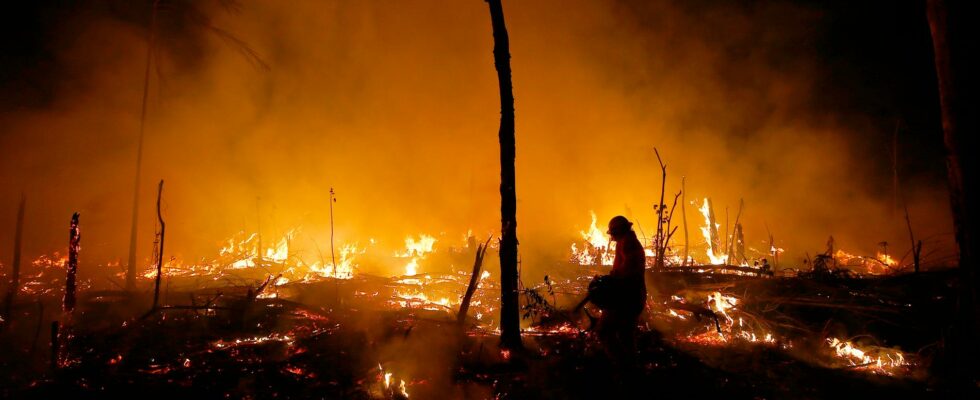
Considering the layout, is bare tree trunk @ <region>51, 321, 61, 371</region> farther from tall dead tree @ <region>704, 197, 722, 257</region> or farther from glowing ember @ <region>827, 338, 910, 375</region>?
tall dead tree @ <region>704, 197, 722, 257</region>

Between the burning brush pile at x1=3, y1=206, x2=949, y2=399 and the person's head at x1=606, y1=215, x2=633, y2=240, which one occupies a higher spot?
the person's head at x1=606, y1=215, x2=633, y2=240

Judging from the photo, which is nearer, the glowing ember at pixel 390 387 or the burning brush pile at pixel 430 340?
the glowing ember at pixel 390 387

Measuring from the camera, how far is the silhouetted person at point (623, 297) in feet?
17.9

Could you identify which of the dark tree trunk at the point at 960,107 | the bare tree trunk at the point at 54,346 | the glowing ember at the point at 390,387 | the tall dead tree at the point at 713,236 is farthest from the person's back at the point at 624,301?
the tall dead tree at the point at 713,236

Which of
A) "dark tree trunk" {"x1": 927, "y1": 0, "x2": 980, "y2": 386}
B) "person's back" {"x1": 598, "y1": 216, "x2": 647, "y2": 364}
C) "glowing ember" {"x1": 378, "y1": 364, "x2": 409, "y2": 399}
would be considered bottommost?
"glowing ember" {"x1": 378, "y1": 364, "x2": 409, "y2": 399}

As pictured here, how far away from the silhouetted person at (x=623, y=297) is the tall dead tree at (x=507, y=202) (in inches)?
55.1

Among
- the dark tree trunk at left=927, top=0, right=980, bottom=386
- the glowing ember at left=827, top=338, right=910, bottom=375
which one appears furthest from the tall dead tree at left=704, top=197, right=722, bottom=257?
the dark tree trunk at left=927, top=0, right=980, bottom=386

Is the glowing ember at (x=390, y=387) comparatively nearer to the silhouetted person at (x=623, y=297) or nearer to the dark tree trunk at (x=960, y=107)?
the silhouetted person at (x=623, y=297)

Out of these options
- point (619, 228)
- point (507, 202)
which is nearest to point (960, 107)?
point (619, 228)

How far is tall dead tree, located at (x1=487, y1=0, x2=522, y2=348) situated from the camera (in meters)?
6.42

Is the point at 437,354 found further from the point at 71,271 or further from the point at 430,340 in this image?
the point at 71,271

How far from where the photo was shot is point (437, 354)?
22.2 feet

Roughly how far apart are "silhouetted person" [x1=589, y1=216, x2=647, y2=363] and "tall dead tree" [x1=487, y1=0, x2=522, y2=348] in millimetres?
1399

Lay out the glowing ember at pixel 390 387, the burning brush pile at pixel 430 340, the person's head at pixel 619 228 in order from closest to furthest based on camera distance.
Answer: the glowing ember at pixel 390 387
the person's head at pixel 619 228
the burning brush pile at pixel 430 340
